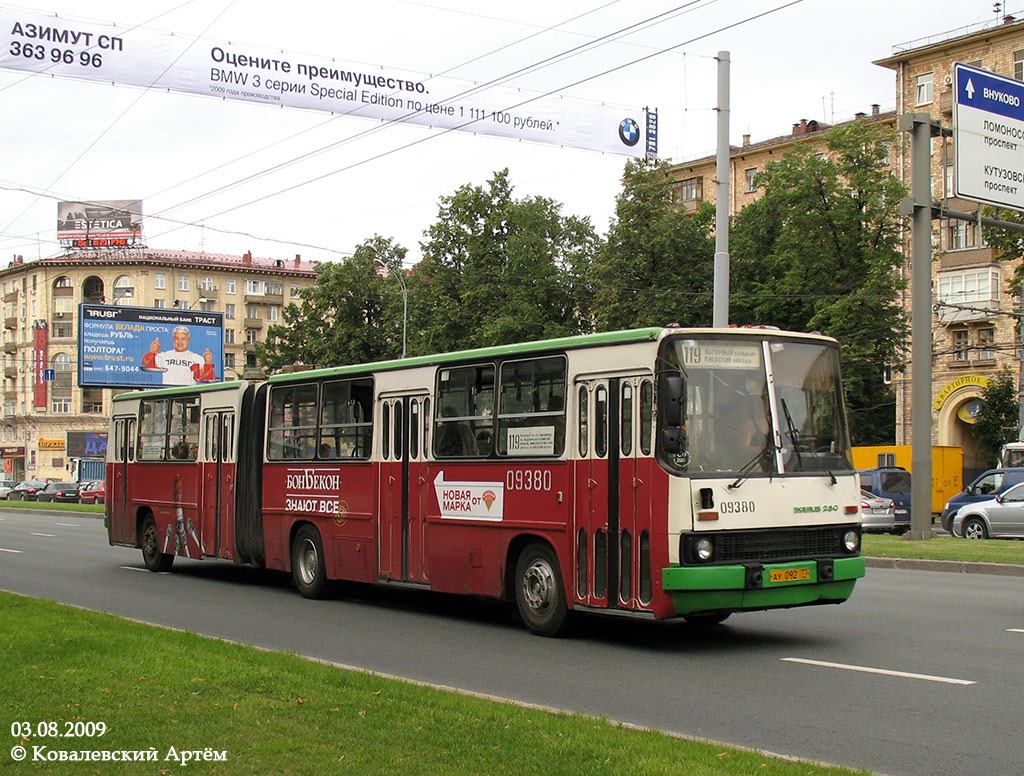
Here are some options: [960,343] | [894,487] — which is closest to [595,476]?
[894,487]

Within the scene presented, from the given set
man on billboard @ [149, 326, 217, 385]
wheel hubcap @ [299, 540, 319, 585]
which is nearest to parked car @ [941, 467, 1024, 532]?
wheel hubcap @ [299, 540, 319, 585]

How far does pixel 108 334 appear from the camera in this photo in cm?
4875

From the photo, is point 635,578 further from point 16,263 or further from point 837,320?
point 16,263

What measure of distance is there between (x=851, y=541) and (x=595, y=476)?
8.02ft

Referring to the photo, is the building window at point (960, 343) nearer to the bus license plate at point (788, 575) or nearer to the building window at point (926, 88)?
the building window at point (926, 88)

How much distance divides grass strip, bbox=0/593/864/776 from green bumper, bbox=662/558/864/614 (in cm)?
298

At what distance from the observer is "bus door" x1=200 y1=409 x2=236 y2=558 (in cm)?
1817

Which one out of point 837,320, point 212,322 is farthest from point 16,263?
point 837,320

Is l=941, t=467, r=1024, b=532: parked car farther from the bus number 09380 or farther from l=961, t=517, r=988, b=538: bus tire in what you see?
the bus number 09380

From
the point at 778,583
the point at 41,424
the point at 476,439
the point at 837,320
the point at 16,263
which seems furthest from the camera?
the point at 16,263

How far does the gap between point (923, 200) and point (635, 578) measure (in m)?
15.8

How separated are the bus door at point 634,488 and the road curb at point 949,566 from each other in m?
8.45

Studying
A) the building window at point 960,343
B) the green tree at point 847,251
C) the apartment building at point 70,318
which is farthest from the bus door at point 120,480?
the apartment building at point 70,318

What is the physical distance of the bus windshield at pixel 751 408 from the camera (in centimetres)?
1073
